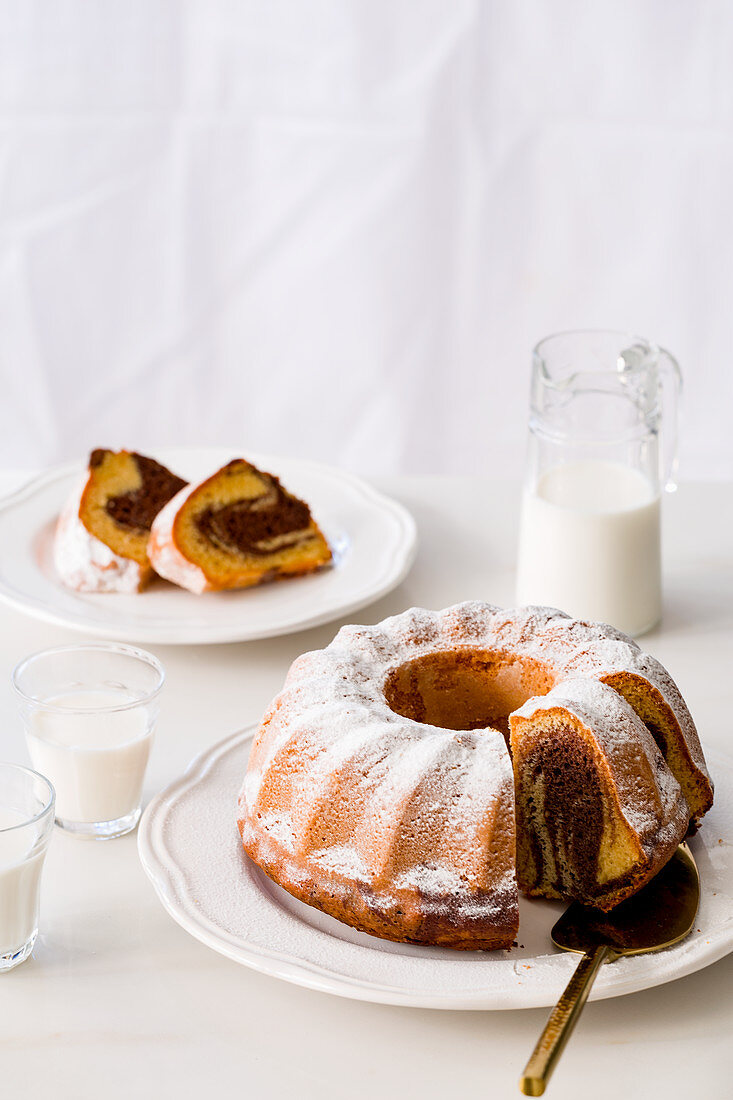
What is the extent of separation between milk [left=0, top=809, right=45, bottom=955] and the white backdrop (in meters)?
2.32

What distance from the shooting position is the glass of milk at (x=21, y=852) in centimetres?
88

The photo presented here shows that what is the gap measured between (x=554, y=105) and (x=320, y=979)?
2.47 m

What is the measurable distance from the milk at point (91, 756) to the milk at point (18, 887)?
0.43ft

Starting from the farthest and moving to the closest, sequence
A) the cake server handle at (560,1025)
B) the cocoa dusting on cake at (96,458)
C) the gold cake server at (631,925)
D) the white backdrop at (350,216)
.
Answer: the white backdrop at (350,216)
the cocoa dusting on cake at (96,458)
the gold cake server at (631,925)
the cake server handle at (560,1025)

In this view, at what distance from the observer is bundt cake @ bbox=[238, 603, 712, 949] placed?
879 millimetres

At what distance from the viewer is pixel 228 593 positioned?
1.53m

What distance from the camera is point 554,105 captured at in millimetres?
2896

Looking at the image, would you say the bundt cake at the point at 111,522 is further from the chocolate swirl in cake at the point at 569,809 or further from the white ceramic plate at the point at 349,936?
the chocolate swirl in cake at the point at 569,809

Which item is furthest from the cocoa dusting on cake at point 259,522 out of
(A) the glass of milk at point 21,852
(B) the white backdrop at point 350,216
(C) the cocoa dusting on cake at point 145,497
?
(B) the white backdrop at point 350,216

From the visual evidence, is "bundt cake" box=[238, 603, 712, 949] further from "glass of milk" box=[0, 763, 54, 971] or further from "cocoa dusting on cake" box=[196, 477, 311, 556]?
"cocoa dusting on cake" box=[196, 477, 311, 556]

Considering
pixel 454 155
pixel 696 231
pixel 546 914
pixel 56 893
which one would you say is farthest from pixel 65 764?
pixel 696 231

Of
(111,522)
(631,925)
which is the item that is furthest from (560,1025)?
(111,522)

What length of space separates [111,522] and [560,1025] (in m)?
0.99

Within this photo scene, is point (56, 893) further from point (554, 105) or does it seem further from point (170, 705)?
point (554, 105)
